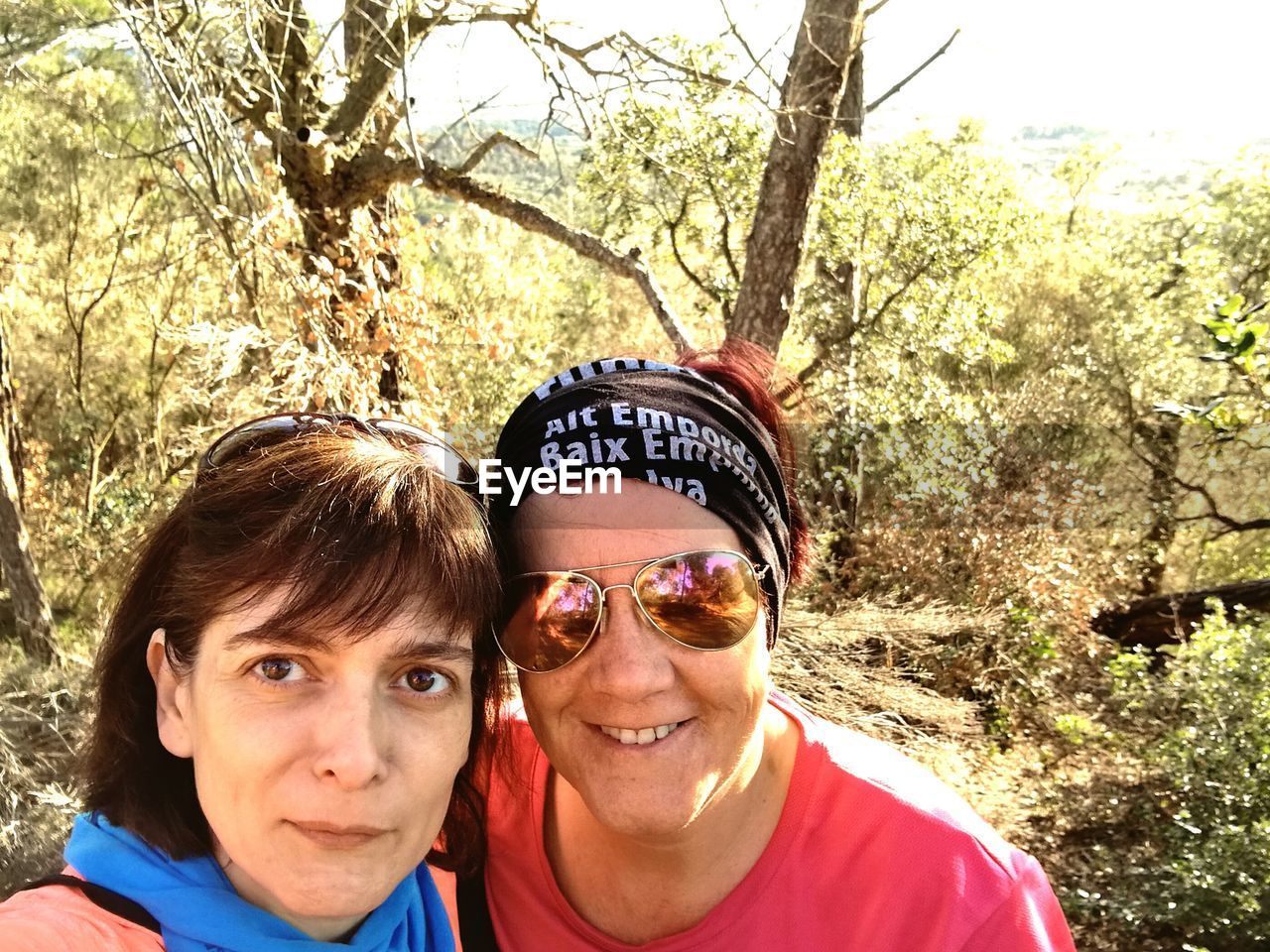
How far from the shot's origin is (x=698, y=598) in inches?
57.2

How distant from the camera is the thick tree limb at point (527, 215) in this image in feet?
17.7

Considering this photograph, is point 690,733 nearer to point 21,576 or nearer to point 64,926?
point 64,926

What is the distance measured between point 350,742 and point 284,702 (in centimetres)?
A: 11

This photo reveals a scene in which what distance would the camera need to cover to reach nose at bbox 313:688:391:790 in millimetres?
1135

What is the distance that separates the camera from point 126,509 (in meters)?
10.5

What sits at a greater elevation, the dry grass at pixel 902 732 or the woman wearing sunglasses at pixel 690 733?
the woman wearing sunglasses at pixel 690 733

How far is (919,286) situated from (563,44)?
23.0ft

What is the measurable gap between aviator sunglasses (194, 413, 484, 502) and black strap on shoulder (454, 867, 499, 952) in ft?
2.49

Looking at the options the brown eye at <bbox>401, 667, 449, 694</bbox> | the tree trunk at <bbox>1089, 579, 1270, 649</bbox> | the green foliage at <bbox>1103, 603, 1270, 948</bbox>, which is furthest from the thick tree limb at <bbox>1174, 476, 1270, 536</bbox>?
the brown eye at <bbox>401, 667, 449, 694</bbox>

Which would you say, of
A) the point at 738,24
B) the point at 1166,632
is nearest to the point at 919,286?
the point at 1166,632

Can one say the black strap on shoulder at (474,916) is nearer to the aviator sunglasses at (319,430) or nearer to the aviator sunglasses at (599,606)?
the aviator sunglasses at (599,606)

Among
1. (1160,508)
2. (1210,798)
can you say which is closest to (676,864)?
(1210,798)

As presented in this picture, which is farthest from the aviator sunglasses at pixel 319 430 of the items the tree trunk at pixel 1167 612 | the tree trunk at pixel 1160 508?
the tree trunk at pixel 1160 508

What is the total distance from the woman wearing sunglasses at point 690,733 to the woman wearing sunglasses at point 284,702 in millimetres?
194
